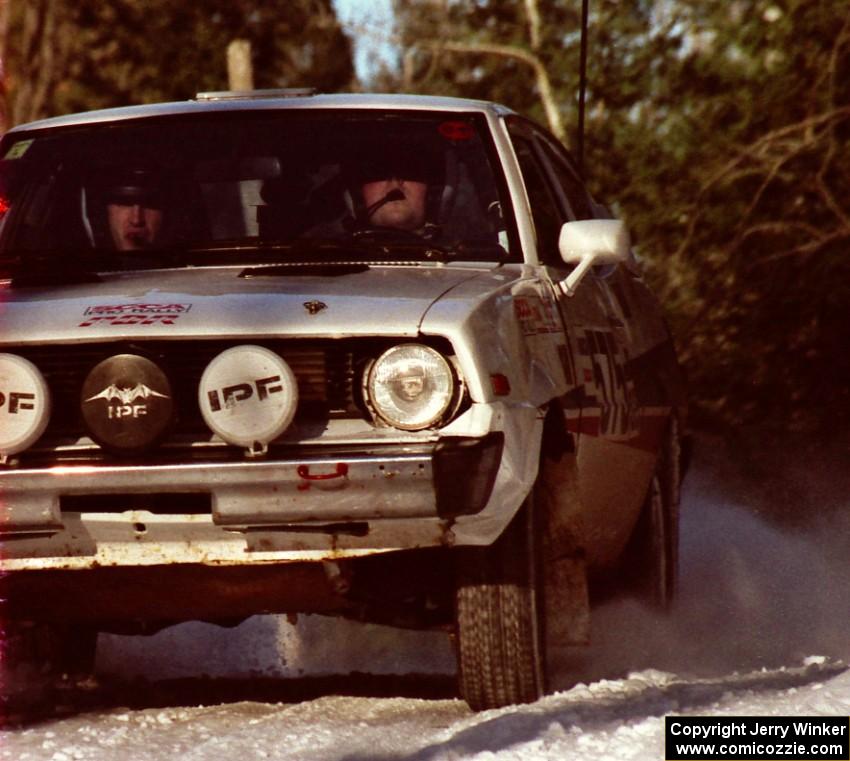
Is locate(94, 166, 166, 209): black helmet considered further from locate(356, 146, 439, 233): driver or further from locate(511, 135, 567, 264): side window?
locate(511, 135, 567, 264): side window

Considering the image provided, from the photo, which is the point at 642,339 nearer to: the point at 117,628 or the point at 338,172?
the point at 338,172

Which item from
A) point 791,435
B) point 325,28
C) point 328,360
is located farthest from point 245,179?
point 325,28

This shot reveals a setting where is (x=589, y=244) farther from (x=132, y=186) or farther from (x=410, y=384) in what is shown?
(x=132, y=186)

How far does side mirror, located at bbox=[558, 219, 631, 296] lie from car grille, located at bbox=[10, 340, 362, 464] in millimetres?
1023

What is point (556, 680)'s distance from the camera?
19.7 feet

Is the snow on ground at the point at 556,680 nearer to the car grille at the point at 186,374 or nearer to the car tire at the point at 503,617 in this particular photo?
the car tire at the point at 503,617

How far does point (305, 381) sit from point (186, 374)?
0.29 metres

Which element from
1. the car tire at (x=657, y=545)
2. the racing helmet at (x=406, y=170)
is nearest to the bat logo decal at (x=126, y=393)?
the racing helmet at (x=406, y=170)

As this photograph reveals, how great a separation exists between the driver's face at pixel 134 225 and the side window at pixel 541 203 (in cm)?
Answer: 111

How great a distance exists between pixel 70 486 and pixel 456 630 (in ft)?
3.47

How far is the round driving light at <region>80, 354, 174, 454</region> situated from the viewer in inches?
185

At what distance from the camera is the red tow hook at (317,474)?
461cm

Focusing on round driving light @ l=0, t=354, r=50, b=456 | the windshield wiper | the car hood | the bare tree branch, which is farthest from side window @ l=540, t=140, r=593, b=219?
the bare tree branch

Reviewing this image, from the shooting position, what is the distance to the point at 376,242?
18.4 ft
